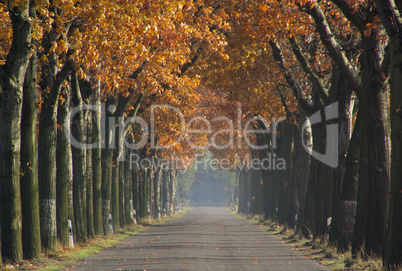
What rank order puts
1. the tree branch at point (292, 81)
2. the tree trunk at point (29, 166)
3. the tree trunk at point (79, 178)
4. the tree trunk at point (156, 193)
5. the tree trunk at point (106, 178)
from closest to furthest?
the tree trunk at point (29, 166) → the tree trunk at point (79, 178) → the tree branch at point (292, 81) → the tree trunk at point (106, 178) → the tree trunk at point (156, 193)

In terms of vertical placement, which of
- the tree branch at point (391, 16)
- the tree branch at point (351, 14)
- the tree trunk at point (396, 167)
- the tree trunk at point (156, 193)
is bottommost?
the tree trunk at point (156, 193)

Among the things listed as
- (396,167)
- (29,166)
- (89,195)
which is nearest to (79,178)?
(89,195)

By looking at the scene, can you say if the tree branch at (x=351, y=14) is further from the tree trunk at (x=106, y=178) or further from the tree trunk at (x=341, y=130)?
the tree trunk at (x=106, y=178)

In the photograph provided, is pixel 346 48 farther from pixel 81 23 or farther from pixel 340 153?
pixel 81 23

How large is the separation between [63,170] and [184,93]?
10070mm

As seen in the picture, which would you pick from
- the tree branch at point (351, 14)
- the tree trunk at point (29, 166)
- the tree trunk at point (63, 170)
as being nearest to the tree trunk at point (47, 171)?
the tree trunk at point (63, 170)

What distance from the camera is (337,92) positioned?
18141mm

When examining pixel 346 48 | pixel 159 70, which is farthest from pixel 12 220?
pixel 159 70

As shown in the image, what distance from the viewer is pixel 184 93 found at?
26.5 meters

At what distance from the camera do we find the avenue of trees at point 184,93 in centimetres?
1292

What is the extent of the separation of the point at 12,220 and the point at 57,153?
4.79 metres

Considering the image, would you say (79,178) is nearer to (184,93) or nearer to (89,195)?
(89,195)

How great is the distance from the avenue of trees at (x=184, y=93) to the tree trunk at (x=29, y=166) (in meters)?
0.02

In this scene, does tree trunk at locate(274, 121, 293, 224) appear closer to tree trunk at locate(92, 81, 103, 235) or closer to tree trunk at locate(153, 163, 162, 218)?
tree trunk at locate(92, 81, 103, 235)
